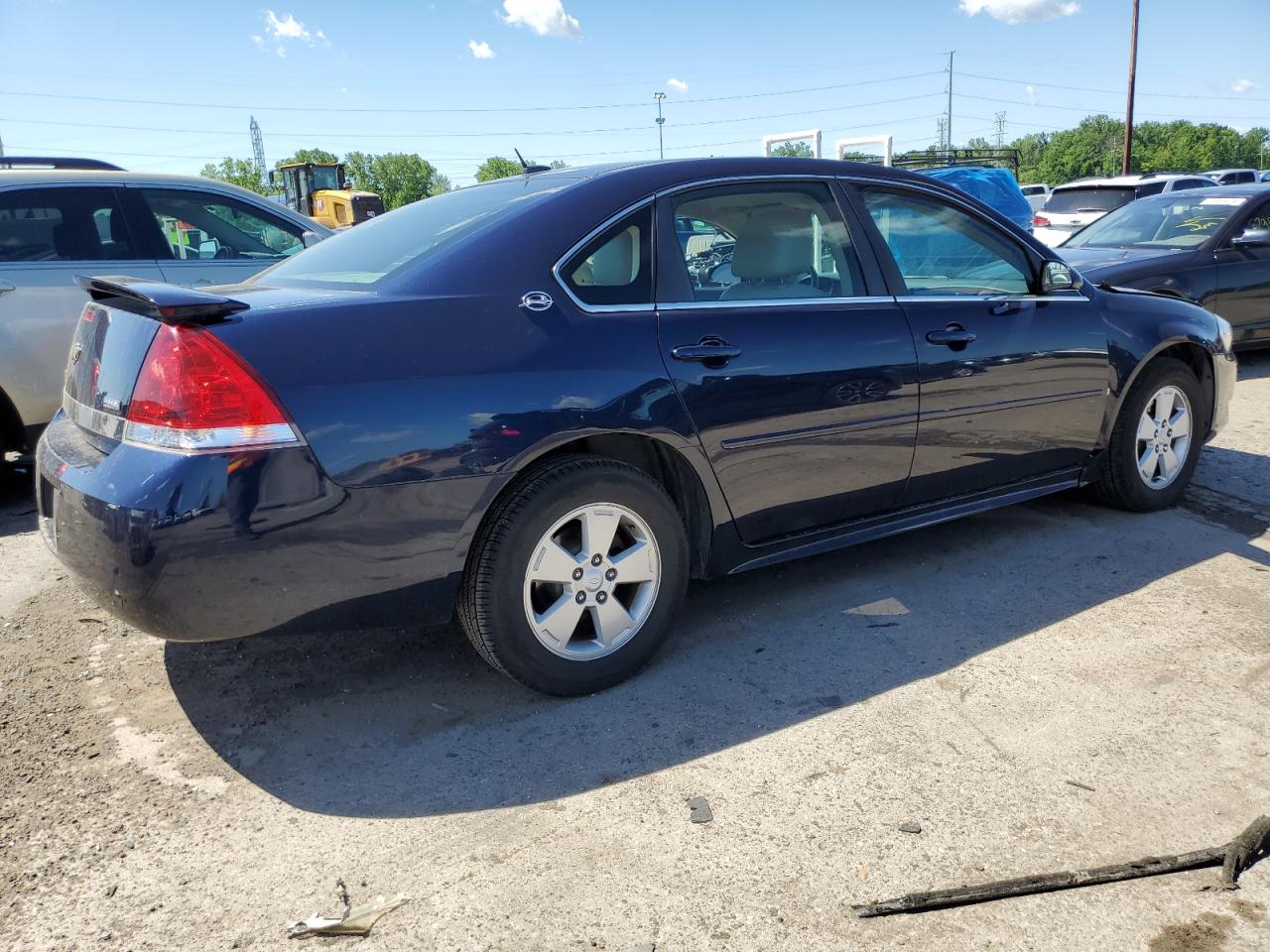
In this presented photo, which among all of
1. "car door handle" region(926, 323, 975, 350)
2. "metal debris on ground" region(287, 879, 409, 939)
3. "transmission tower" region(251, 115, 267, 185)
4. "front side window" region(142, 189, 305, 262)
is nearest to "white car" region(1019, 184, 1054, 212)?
"front side window" region(142, 189, 305, 262)

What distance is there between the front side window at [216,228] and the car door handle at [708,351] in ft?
12.1

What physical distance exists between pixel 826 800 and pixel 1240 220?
8.32 meters

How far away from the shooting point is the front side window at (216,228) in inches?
232

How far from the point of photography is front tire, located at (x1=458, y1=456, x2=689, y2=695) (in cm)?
286

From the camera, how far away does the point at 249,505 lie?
8.16 feet

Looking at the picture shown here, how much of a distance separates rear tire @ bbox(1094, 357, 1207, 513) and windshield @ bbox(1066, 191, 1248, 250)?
14.8 feet

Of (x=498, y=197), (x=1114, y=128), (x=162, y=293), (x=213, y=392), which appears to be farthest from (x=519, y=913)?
(x=1114, y=128)

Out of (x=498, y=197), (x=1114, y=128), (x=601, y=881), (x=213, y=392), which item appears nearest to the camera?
(x=601, y=881)

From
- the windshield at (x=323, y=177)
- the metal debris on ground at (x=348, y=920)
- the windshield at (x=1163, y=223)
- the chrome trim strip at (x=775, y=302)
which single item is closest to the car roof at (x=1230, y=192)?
the windshield at (x=1163, y=223)

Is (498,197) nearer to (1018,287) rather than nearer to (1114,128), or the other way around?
(1018,287)

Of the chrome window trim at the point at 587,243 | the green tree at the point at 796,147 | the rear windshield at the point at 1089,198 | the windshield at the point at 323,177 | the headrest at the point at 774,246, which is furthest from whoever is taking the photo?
the windshield at the point at 323,177

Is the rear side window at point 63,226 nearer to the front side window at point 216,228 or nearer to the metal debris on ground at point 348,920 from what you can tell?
the front side window at point 216,228

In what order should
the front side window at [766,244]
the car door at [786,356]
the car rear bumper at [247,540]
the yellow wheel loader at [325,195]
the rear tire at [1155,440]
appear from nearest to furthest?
the car rear bumper at [247,540] → the car door at [786,356] → the front side window at [766,244] → the rear tire at [1155,440] → the yellow wheel loader at [325,195]

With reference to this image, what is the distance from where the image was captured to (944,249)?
407 centimetres
